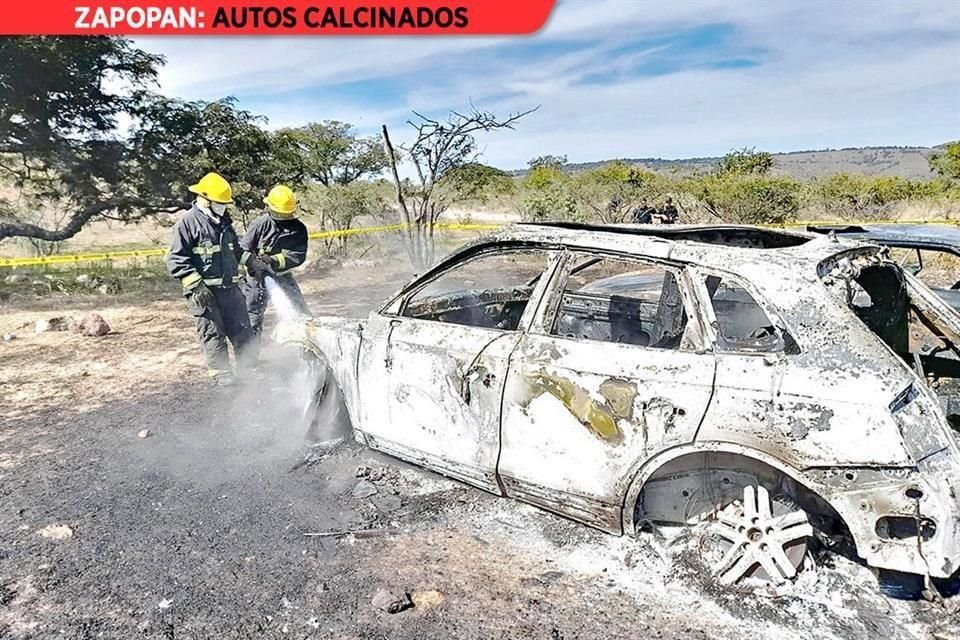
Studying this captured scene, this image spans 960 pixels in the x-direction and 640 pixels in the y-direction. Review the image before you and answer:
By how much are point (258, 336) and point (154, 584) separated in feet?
13.0

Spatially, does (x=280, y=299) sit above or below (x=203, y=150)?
below

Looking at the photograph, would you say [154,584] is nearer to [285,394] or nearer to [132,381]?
[285,394]

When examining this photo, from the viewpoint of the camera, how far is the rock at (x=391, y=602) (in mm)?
2768

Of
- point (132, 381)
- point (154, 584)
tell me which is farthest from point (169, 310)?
point (154, 584)

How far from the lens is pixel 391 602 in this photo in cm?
279

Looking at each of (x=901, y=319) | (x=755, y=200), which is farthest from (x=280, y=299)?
(x=755, y=200)

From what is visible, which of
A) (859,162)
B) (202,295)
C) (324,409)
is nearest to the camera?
(324,409)

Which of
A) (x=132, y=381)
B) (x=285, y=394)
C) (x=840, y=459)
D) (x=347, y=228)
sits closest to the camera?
(x=840, y=459)

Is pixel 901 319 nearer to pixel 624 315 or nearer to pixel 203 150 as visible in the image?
pixel 624 315

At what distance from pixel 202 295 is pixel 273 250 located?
1120 mm

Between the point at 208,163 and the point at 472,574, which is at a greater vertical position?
the point at 208,163

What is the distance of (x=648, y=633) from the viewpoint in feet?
8.49

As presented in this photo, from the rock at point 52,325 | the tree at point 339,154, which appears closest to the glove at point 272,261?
the rock at point 52,325

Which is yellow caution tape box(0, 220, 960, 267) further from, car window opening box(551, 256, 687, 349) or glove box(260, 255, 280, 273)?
car window opening box(551, 256, 687, 349)
